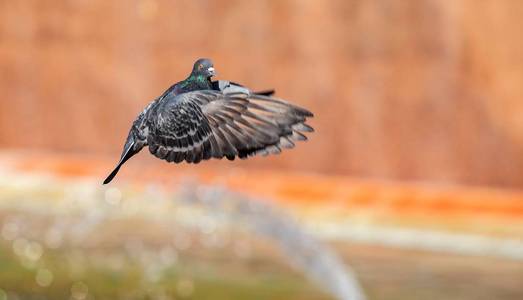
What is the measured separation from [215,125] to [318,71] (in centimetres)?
1448

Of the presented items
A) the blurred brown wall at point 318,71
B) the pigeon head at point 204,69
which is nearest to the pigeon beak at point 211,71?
the pigeon head at point 204,69

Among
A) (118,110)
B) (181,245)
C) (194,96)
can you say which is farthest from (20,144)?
(194,96)

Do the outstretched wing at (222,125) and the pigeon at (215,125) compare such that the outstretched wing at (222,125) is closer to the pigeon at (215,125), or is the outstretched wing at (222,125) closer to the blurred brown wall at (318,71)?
the pigeon at (215,125)

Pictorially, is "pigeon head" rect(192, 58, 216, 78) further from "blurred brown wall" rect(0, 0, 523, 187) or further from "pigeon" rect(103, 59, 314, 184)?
"blurred brown wall" rect(0, 0, 523, 187)

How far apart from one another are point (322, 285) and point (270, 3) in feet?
20.2

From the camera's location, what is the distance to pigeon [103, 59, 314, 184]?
152 cm

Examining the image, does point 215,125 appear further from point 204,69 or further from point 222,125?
point 204,69

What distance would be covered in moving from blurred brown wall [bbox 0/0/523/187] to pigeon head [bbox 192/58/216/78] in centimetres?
1343

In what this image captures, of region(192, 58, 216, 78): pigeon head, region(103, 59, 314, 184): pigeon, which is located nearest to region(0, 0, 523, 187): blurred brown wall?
region(192, 58, 216, 78): pigeon head

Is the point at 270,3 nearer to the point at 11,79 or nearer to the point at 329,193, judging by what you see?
the point at 329,193

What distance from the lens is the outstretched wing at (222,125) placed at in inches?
59.7

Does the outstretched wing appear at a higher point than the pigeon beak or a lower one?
lower

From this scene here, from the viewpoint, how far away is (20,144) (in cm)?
1762

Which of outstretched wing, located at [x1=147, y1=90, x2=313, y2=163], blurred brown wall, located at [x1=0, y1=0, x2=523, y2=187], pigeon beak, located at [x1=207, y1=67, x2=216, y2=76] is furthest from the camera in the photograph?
blurred brown wall, located at [x1=0, y1=0, x2=523, y2=187]
